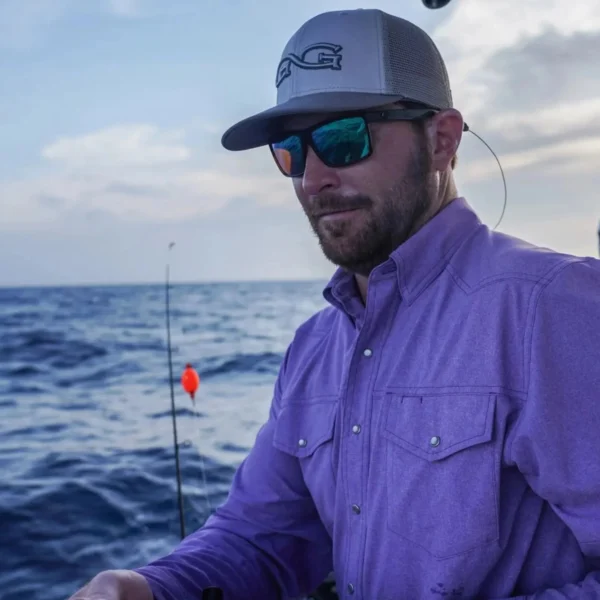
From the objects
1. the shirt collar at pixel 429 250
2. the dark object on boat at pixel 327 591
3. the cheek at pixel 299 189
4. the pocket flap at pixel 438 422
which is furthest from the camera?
the dark object on boat at pixel 327 591

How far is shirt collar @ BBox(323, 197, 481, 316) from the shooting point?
1835 millimetres

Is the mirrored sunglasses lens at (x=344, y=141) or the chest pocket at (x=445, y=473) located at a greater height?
the mirrored sunglasses lens at (x=344, y=141)

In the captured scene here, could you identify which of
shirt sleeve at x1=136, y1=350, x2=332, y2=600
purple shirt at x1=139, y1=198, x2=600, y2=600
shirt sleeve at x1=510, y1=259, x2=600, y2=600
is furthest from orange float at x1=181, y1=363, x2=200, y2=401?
shirt sleeve at x1=510, y1=259, x2=600, y2=600

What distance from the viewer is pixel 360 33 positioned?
6.21 ft

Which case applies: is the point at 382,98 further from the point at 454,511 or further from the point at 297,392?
the point at 454,511

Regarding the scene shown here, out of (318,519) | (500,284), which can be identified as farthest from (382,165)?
(318,519)

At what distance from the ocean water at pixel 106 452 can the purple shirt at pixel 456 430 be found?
3763 mm

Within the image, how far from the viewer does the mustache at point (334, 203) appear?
6.27 ft

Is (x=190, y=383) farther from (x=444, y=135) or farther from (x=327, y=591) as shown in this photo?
(x=444, y=135)

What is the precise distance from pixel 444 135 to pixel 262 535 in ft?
4.15

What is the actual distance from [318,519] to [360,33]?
4.59 ft

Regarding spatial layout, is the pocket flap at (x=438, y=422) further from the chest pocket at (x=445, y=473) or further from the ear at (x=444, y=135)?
the ear at (x=444, y=135)

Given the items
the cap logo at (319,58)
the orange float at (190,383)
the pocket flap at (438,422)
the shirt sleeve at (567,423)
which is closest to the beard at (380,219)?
the cap logo at (319,58)

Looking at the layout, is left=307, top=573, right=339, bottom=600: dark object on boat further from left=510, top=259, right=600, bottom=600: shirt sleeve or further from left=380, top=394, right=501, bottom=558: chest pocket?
left=510, top=259, right=600, bottom=600: shirt sleeve
